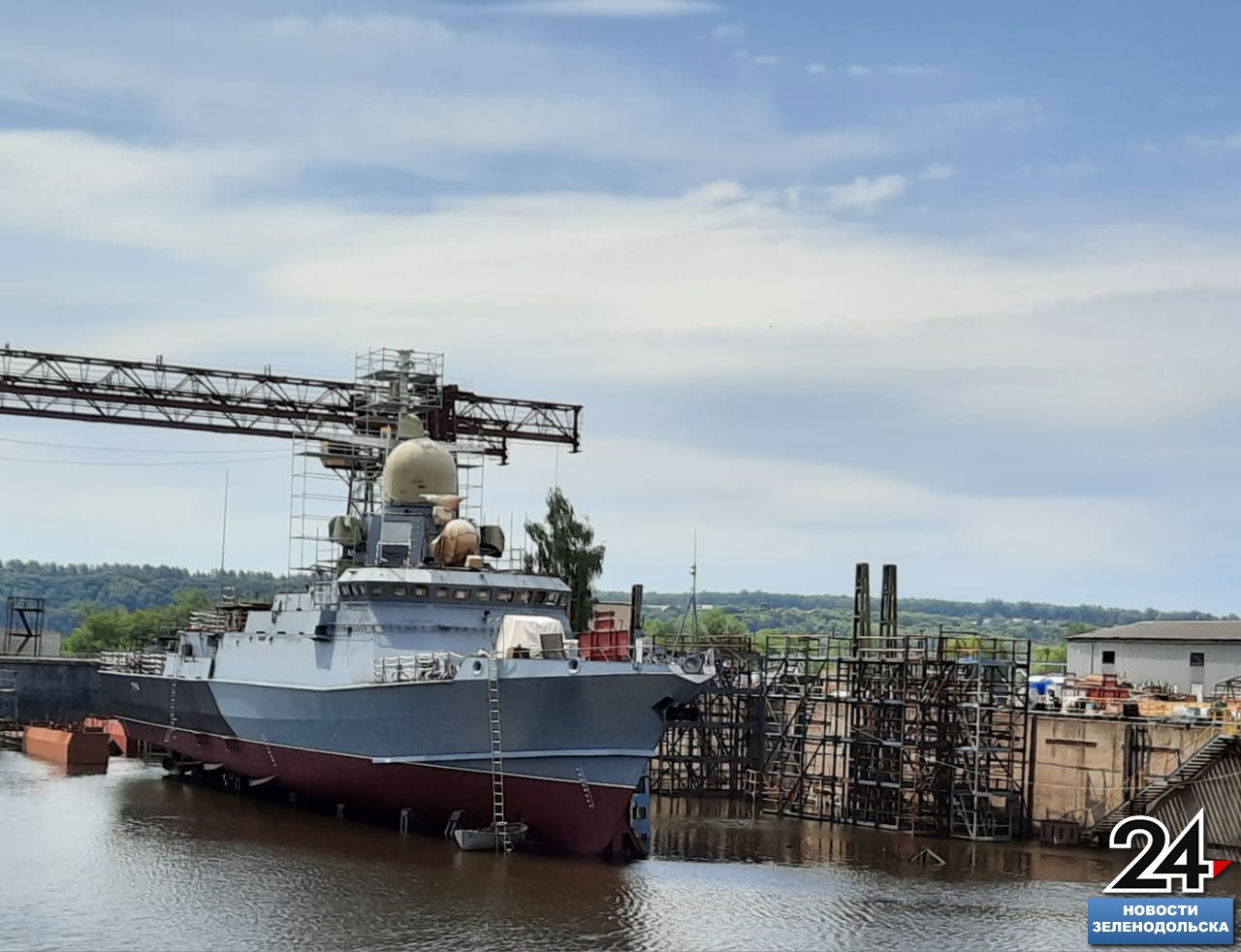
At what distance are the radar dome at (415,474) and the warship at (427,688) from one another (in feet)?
0.19

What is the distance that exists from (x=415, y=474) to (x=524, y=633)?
10360mm

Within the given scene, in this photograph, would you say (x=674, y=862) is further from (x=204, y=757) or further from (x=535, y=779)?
(x=204, y=757)

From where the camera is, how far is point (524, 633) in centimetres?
3931

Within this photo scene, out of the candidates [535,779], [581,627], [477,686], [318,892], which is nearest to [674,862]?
[535,779]

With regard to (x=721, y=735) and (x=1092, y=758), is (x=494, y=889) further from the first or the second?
(x=721, y=735)

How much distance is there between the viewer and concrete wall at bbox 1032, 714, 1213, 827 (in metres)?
42.9

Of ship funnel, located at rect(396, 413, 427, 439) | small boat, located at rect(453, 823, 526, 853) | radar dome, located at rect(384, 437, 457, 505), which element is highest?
ship funnel, located at rect(396, 413, 427, 439)

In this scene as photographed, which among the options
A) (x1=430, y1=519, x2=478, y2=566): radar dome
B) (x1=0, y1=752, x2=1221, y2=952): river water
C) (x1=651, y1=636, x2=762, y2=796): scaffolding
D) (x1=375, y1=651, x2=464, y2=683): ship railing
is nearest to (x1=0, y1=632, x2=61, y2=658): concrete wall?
(x1=0, y1=752, x2=1221, y2=952): river water

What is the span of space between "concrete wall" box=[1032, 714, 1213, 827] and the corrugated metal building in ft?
32.1

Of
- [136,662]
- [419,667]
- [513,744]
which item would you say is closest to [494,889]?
[513,744]

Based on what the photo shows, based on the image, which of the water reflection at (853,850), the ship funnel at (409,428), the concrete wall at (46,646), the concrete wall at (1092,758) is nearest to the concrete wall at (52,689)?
the concrete wall at (46,646)

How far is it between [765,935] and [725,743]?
86.0 feet

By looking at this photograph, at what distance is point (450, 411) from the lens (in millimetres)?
64438

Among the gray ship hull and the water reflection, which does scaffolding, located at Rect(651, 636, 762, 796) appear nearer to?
the water reflection
